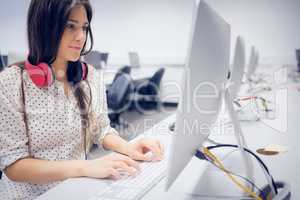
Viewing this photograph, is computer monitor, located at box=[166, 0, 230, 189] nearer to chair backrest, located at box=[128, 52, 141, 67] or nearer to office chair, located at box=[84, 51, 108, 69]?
office chair, located at box=[84, 51, 108, 69]

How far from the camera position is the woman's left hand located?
38.0 inches

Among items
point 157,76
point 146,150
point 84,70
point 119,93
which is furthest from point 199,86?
point 157,76

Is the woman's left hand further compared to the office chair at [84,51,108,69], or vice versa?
the office chair at [84,51,108,69]

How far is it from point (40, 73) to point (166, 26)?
432cm

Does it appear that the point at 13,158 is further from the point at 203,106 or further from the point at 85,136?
the point at 203,106

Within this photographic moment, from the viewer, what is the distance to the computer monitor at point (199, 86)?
1.84 ft

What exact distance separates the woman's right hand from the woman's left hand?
123 mm

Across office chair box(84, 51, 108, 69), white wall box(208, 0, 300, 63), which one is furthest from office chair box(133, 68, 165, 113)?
white wall box(208, 0, 300, 63)

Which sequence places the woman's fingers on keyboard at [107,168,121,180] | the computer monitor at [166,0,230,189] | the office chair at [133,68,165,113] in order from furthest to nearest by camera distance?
the office chair at [133,68,165,113] < the woman's fingers on keyboard at [107,168,121,180] < the computer monitor at [166,0,230,189]

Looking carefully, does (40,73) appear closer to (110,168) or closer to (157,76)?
(110,168)

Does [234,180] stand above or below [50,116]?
below

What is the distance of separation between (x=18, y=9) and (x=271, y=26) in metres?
4.57

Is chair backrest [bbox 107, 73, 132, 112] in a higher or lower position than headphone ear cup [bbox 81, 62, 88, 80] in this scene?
lower

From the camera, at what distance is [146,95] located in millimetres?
4898
